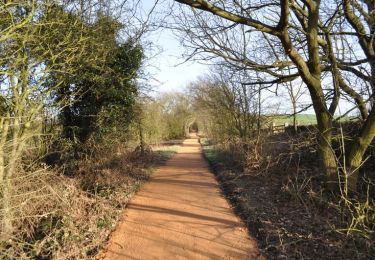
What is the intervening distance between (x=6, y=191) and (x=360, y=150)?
7325 millimetres

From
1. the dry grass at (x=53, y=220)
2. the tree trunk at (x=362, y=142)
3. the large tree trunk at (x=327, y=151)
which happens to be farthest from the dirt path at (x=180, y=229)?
the tree trunk at (x=362, y=142)

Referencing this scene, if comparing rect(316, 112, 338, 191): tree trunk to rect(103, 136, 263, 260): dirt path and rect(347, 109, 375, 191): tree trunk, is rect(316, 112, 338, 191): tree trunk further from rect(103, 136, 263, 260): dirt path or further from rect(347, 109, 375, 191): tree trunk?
rect(103, 136, 263, 260): dirt path

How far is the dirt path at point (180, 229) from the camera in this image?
629cm

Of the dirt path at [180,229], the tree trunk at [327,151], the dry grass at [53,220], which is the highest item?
the tree trunk at [327,151]

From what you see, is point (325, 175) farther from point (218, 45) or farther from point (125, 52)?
point (125, 52)

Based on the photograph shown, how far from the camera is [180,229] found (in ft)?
24.9

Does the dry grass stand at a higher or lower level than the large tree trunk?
lower

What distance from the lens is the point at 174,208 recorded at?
942 centimetres

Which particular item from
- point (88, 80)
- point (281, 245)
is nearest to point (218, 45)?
point (88, 80)

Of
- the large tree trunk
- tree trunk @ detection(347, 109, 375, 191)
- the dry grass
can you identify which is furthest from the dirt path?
tree trunk @ detection(347, 109, 375, 191)

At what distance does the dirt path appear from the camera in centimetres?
629

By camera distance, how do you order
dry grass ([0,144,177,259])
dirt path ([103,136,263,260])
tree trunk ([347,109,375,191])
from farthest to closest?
tree trunk ([347,109,375,191]) → dirt path ([103,136,263,260]) → dry grass ([0,144,177,259])

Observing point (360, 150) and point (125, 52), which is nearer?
point (360, 150)

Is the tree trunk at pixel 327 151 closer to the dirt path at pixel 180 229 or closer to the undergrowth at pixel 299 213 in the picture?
the undergrowth at pixel 299 213
